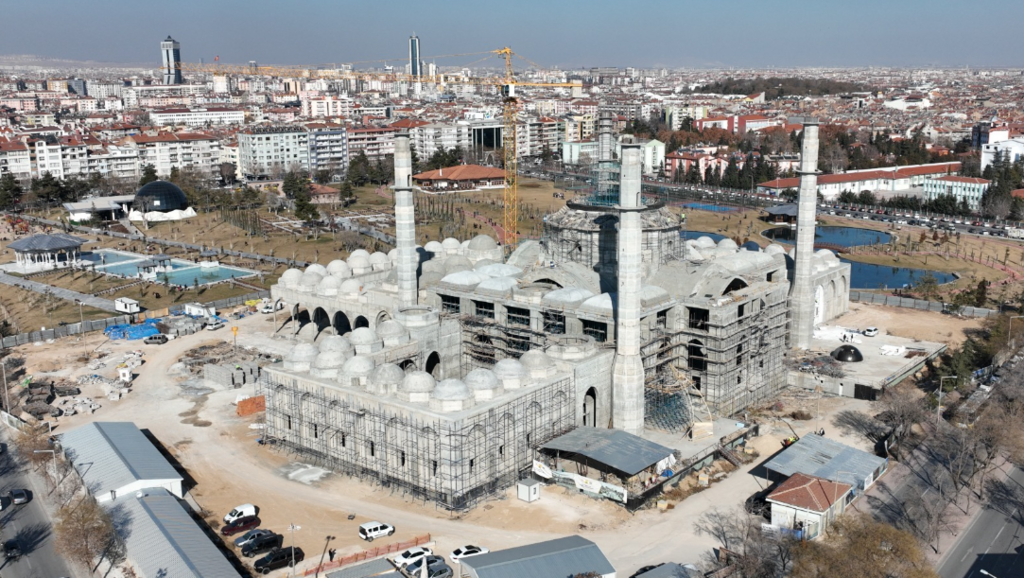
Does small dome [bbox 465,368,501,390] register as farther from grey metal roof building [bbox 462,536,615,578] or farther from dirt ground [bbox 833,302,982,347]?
dirt ground [bbox 833,302,982,347]

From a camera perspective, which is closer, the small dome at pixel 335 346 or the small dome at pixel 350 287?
the small dome at pixel 335 346

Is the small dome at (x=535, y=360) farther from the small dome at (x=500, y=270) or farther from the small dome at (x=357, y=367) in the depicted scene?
the small dome at (x=500, y=270)

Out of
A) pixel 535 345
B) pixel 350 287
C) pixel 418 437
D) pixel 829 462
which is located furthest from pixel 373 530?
pixel 350 287

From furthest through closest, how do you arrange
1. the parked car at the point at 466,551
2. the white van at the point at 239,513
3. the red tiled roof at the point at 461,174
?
the red tiled roof at the point at 461,174 < the white van at the point at 239,513 < the parked car at the point at 466,551

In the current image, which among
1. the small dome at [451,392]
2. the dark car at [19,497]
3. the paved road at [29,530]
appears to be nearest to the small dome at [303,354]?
the small dome at [451,392]

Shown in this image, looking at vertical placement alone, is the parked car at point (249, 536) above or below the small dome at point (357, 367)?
below

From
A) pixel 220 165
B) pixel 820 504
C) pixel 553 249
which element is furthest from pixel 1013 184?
pixel 220 165

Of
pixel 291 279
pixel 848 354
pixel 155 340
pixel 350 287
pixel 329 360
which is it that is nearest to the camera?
pixel 329 360

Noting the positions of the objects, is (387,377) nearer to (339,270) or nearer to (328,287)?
(328,287)

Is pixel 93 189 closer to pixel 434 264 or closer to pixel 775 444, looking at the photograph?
Result: pixel 434 264
